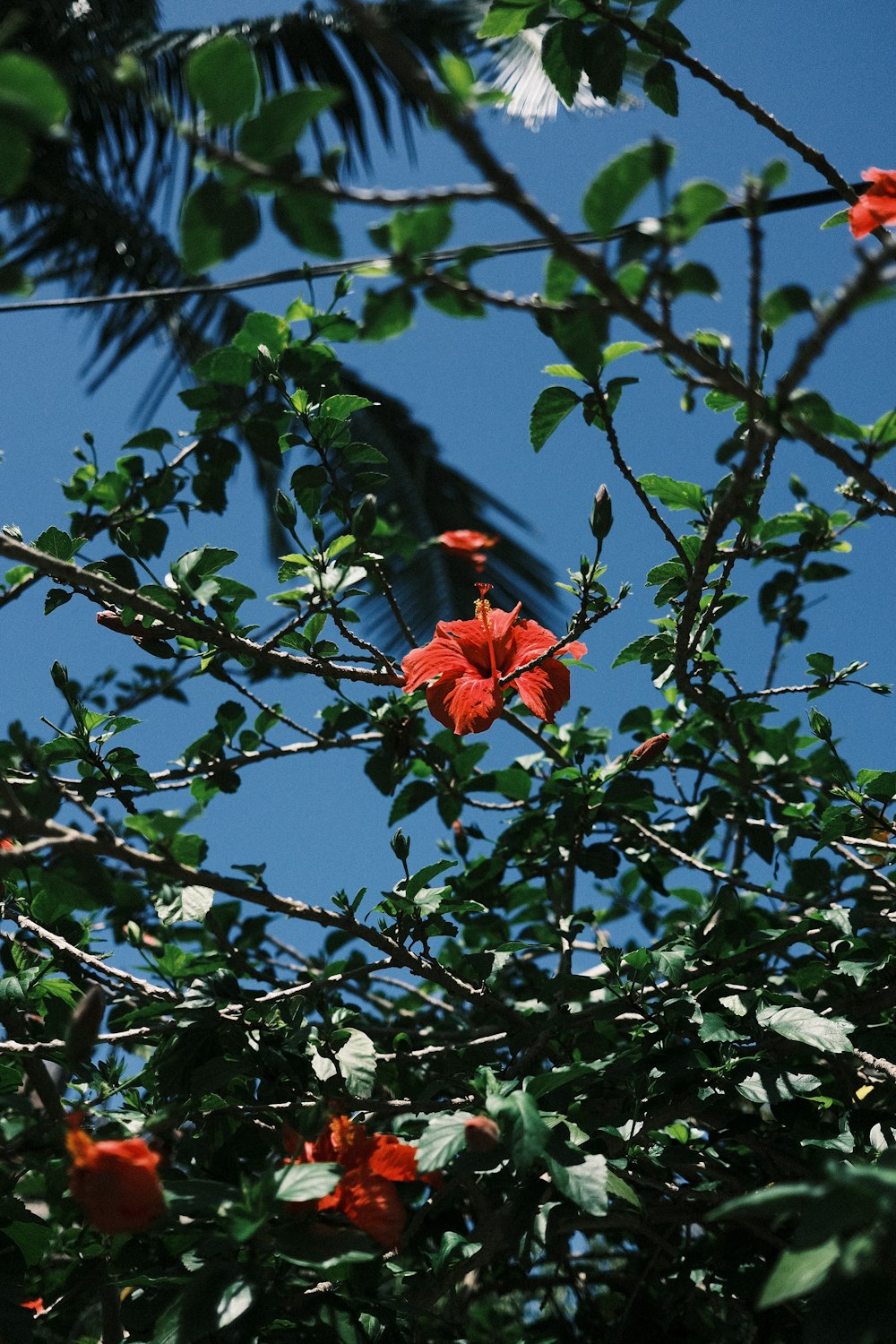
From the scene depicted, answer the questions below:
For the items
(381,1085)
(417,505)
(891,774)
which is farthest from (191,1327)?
(417,505)

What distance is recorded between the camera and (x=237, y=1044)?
61.1 inches

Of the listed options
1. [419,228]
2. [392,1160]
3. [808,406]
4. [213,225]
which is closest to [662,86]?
[808,406]

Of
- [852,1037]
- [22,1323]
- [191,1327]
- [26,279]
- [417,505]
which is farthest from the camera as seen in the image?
[417,505]

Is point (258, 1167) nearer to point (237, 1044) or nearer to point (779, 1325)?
point (237, 1044)

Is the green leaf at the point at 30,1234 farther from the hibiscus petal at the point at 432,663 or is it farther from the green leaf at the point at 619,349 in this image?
the green leaf at the point at 619,349

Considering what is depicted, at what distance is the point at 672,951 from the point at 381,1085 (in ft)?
1.79

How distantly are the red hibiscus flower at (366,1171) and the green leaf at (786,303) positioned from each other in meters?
1.12

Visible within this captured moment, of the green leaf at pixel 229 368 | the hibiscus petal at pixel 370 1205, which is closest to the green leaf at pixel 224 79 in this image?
the green leaf at pixel 229 368

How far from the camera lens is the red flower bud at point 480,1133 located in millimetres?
1217

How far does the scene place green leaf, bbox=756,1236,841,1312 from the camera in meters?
0.83

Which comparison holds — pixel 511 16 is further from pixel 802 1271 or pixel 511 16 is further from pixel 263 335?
pixel 802 1271

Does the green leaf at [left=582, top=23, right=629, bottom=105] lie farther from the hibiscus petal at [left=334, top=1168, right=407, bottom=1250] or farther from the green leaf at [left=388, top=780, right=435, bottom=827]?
the hibiscus petal at [left=334, top=1168, right=407, bottom=1250]

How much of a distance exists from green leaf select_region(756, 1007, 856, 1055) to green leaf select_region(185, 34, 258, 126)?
1.27 metres

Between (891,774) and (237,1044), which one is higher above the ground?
(891,774)
